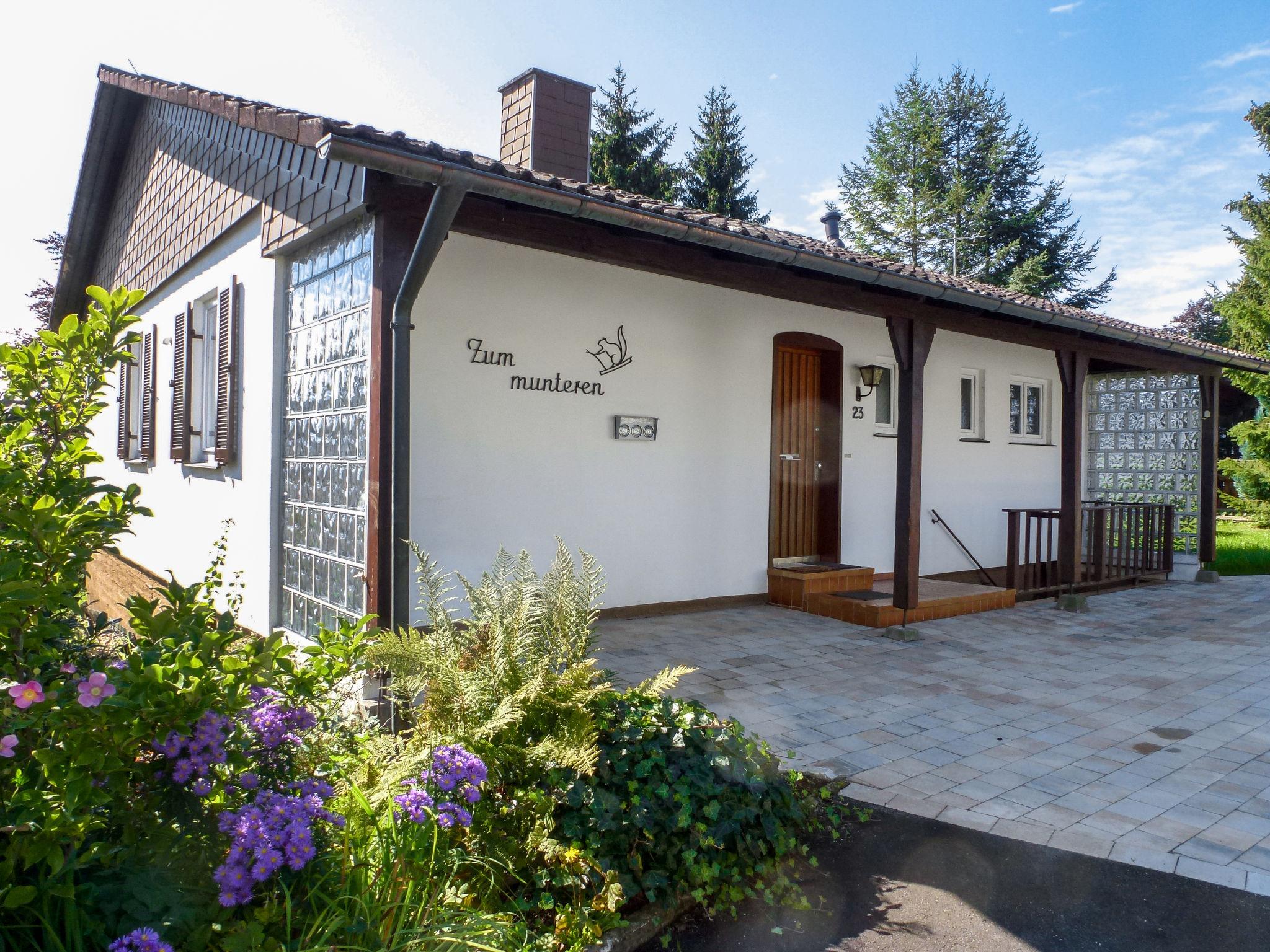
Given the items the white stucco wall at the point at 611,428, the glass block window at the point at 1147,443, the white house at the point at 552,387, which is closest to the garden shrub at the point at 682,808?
the white house at the point at 552,387

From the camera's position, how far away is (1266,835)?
3.12 m

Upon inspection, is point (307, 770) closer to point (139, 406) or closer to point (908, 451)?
point (908, 451)

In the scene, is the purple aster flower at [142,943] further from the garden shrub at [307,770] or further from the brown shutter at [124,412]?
the brown shutter at [124,412]

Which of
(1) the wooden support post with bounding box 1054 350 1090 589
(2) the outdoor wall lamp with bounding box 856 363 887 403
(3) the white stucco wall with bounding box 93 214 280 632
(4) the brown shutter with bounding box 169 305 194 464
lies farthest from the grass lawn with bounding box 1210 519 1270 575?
(4) the brown shutter with bounding box 169 305 194 464

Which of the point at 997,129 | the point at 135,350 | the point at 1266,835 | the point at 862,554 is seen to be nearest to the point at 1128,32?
the point at 862,554

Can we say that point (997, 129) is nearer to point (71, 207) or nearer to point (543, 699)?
point (71, 207)

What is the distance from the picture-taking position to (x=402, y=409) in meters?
4.17

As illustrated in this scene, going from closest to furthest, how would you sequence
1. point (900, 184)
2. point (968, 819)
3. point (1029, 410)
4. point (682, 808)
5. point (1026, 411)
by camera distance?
point (682, 808)
point (968, 819)
point (1026, 411)
point (1029, 410)
point (900, 184)

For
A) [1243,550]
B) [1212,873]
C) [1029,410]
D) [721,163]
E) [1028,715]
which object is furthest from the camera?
[721,163]

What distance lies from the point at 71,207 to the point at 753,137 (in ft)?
61.6

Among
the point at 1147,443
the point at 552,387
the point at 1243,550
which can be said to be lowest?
the point at 1243,550

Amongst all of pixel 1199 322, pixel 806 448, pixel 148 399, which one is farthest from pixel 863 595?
pixel 1199 322

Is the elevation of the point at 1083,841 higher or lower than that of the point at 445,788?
lower

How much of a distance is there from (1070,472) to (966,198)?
21680 mm
